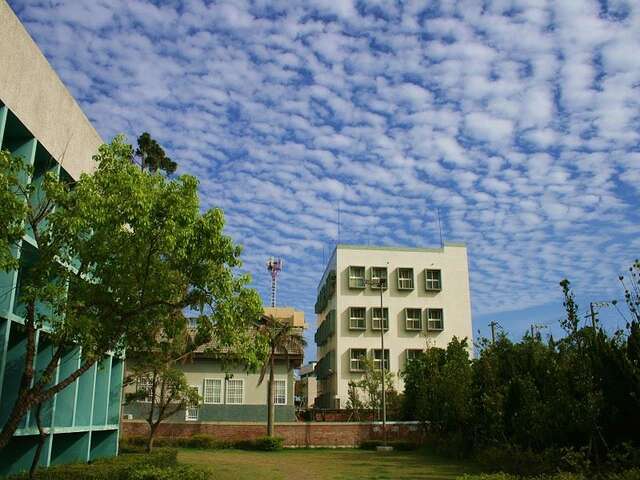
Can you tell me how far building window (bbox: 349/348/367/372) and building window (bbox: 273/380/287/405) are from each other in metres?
10.6

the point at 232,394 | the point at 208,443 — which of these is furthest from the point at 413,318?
the point at 208,443

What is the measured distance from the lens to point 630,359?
1662 cm

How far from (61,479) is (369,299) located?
129 feet

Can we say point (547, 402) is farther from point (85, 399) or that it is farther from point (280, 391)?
point (280, 391)

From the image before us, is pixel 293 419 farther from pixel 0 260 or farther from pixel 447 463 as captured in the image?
pixel 0 260

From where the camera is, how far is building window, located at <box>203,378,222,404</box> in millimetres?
37938

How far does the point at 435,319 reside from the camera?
5016 cm

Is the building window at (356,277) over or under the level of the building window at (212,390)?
over

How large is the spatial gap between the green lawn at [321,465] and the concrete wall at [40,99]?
10400mm

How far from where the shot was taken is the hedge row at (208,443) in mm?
31750

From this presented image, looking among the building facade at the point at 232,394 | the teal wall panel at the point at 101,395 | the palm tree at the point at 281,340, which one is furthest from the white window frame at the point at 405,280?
the teal wall panel at the point at 101,395

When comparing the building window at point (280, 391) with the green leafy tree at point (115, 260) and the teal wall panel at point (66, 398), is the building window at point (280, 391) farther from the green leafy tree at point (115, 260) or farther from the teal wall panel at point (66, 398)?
the green leafy tree at point (115, 260)

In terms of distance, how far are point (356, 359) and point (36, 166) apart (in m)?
36.6

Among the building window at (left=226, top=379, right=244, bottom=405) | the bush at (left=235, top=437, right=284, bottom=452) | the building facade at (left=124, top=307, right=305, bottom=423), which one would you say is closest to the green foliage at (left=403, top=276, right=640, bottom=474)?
the bush at (left=235, top=437, right=284, bottom=452)
